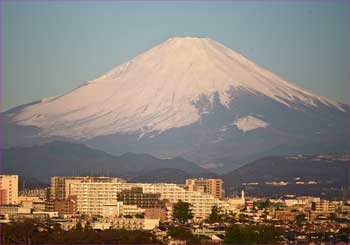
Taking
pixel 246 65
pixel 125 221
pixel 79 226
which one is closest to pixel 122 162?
pixel 246 65

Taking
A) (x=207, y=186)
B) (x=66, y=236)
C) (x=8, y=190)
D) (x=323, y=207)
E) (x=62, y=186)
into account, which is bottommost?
(x=66, y=236)

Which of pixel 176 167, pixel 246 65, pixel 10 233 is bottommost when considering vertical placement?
pixel 10 233

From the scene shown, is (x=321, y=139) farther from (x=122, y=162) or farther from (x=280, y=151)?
(x=122, y=162)

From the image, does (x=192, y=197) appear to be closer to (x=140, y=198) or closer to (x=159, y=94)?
(x=140, y=198)

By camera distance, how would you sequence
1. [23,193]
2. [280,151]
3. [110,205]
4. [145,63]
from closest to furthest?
[110,205], [23,193], [280,151], [145,63]

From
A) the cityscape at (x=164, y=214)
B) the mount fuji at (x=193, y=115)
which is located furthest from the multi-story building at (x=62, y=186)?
the mount fuji at (x=193, y=115)

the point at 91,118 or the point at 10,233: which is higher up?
the point at 91,118

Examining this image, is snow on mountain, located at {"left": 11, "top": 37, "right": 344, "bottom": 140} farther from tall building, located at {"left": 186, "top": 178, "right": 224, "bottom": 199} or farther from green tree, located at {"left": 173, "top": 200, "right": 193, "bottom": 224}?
green tree, located at {"left": 173, "top": 200, "right": 193, "bottom": 224}

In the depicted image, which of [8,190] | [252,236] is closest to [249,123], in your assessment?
[8,190]

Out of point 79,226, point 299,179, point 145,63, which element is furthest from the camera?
point 145,63
